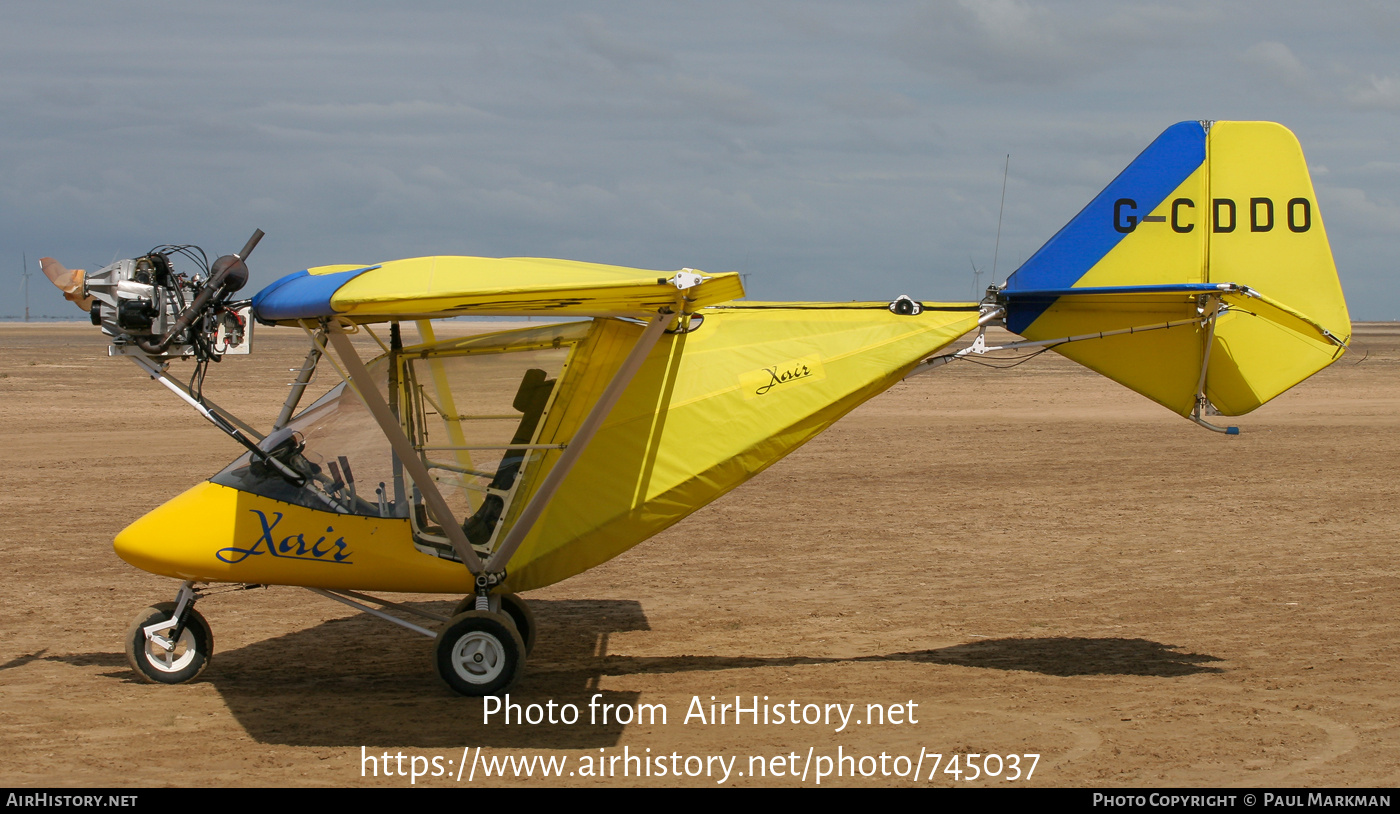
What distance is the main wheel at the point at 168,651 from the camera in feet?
26.5

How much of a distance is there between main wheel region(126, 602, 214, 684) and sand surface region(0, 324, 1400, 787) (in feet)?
0.52

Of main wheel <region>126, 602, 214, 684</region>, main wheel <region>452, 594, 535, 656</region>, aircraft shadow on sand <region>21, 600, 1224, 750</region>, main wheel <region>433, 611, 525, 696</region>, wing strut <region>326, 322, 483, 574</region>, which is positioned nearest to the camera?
wing strut <region>326, 322, 483, 574</region>

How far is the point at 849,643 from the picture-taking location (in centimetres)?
941

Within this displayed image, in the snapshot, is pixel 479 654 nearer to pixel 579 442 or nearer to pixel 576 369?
pixel 579 442

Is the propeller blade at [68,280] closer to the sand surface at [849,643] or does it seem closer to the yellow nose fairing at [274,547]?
the yellow nose fairing at [274,547]

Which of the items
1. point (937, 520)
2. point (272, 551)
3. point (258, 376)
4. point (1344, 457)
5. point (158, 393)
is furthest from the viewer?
point (258, 376)

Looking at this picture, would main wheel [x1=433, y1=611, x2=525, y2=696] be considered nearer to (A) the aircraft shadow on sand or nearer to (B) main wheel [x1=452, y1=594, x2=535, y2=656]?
(A) the aircraft shadow on sand

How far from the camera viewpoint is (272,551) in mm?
7816

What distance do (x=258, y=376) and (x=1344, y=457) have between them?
3142 centimetres

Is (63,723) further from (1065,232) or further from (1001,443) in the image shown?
(1001,443)

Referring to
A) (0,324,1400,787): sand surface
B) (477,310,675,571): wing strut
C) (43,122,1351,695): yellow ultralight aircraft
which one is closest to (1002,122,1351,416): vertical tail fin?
(43,122,1351,695): yellow ultralight aircraft

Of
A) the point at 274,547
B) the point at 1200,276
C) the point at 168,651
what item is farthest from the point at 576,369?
the point at 1200,276

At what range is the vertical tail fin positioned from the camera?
28.7 feet
